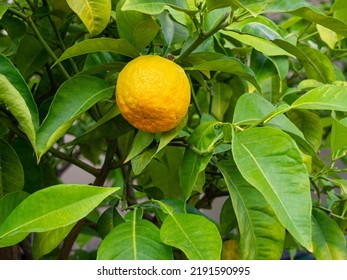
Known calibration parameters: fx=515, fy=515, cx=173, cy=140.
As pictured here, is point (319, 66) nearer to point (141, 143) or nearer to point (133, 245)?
point (141, 143)

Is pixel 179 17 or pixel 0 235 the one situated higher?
pixel 179 17

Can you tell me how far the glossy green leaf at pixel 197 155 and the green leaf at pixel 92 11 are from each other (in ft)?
0.53

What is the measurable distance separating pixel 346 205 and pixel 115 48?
1.19 feet

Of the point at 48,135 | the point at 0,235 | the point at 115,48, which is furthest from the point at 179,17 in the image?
the point at 0,235

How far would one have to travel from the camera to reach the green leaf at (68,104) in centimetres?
51

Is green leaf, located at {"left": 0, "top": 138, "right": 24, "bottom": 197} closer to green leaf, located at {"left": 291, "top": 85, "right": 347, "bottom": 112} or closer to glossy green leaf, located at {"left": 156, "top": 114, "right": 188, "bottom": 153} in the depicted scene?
glossy green leaf, located at {"left": 156, "top": 114, "right": 188, "bottom": 153}

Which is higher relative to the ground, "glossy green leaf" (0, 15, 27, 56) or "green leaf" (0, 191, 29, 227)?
"glossy green leaf" (0, 15, 27, 56)

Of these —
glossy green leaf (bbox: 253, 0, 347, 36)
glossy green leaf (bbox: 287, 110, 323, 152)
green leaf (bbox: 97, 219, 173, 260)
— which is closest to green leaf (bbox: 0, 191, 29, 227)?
green leaf (bbox: 97, 219, 173, 260)

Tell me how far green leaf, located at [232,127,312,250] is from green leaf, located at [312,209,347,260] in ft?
0.74

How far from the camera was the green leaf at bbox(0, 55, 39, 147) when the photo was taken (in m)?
0.47

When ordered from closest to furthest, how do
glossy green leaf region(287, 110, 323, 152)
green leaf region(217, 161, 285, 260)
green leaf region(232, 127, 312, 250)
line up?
green leaf region(232, 127, 312, 250) < green leaf region(217, 161, 285, 260) < glossy green leaf region(287, 110, 323, 152)

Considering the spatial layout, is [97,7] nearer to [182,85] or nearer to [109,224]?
[182,85]

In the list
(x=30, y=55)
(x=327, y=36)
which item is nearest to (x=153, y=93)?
(x=30, y=55)

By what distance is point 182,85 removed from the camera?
54 cm
